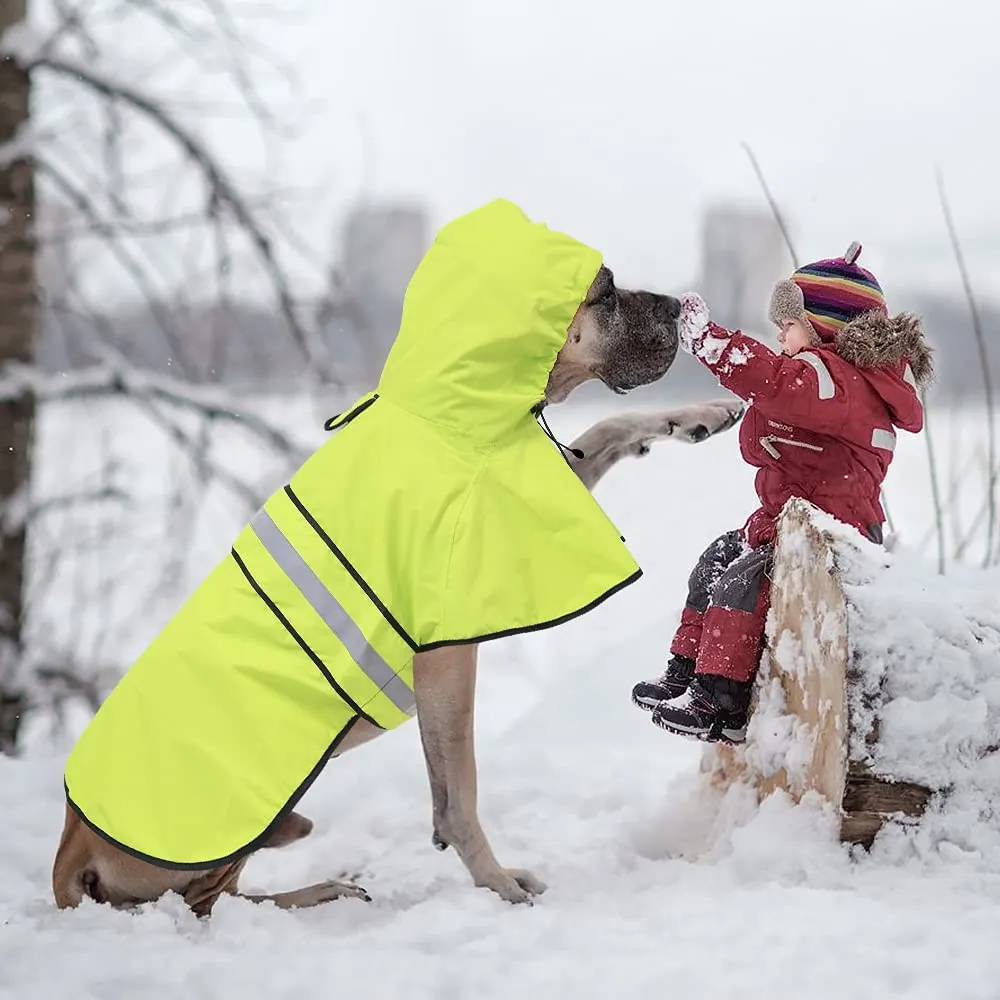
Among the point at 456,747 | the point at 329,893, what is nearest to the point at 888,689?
the point at 456,747

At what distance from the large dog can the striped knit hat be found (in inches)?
9.5

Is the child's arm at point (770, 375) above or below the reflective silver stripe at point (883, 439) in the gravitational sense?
above

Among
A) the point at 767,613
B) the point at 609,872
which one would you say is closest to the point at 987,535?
the point at 767,613

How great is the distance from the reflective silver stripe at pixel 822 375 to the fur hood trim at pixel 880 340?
95 millimetres

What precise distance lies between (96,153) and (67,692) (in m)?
2.42

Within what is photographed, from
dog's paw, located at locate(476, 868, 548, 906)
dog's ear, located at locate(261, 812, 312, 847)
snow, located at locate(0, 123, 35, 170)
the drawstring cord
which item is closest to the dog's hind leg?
the drawstring cord

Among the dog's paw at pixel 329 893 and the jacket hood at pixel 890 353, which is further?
the dog's paw at pixel 329 893

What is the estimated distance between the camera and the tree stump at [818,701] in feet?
6.57

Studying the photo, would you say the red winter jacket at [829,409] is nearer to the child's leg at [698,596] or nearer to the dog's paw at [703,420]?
the child's leg at [698,596]

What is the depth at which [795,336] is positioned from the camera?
92.2 inches

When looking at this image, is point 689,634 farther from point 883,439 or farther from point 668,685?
point 883,439

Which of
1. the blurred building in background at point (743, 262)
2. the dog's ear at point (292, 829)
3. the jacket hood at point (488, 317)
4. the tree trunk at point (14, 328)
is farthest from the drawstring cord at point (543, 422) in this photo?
the tree trunk at point (14, 328)

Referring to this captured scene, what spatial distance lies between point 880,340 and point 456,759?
125cm

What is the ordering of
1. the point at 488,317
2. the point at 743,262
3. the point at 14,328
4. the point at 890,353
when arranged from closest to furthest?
the point at 488,317
the point at 890,353
the point at 743,262
the point at 14,328
